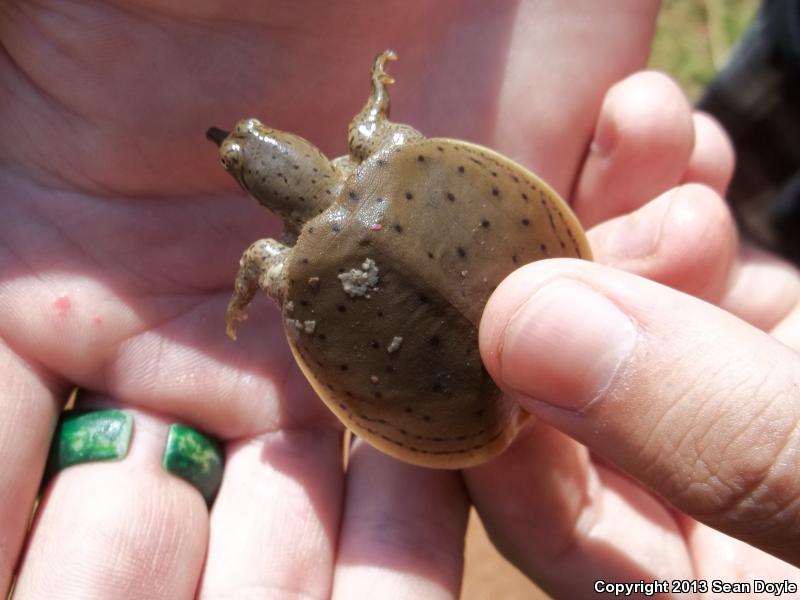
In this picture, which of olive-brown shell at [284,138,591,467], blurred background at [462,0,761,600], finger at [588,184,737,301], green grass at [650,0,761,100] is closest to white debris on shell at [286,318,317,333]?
olive-brown shell at [284,138,591,467]

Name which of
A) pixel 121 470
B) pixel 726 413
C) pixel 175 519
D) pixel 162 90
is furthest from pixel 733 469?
pixel 162 90

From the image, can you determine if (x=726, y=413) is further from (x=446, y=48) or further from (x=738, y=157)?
(x=738, y=157)

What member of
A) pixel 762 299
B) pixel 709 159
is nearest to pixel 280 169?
pixel 709 159

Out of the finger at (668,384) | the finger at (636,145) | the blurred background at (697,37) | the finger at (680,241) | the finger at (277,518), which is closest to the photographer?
the finger at (668,384)

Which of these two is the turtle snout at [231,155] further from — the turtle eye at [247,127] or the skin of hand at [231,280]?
the skin of hand at [231,280]

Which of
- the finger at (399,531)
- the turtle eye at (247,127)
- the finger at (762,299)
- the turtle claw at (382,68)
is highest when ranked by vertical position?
the turtle claw at (382,68)

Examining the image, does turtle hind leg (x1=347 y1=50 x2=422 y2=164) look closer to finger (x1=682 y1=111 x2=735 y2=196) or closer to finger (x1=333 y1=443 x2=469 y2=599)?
finger (x1=333 y1=443 x2=469 y2=599)

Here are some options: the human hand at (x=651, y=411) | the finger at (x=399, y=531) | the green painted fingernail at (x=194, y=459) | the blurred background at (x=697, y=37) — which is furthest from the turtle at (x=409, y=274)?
the blurred background at (x=697, y=37)

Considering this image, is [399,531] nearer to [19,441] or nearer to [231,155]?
[19,441]

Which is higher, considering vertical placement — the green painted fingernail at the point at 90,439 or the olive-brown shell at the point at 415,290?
the olive-brown shell at the point at 415,290
